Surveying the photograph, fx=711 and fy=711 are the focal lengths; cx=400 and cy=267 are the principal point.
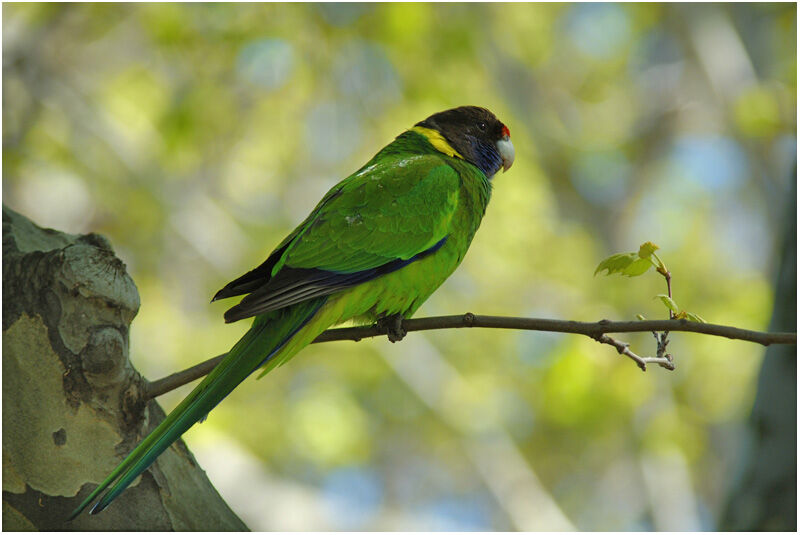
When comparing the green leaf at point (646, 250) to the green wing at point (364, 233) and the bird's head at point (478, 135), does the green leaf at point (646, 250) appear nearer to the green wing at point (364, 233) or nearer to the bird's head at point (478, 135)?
the green wing at point (364, 233)

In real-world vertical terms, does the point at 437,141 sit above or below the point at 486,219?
below

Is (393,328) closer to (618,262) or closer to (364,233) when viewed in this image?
(364,233)

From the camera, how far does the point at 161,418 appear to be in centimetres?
198

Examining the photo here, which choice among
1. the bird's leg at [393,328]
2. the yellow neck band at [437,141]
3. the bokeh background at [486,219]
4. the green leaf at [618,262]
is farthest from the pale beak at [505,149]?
the bokeh background at [486,219]

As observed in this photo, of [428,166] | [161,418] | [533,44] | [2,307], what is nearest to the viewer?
[2,307]

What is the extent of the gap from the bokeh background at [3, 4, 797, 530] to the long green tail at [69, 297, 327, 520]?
4.07 metres

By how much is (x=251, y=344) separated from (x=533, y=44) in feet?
25.7

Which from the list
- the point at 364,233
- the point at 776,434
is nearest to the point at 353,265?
the point at 364,233

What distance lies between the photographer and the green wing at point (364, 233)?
2.29 metres

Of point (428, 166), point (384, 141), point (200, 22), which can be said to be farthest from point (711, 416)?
point (200, 22)

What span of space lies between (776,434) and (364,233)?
2.33 m

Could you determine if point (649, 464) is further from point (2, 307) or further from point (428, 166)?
point (2, 307)

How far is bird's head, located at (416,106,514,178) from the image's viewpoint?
342 cm

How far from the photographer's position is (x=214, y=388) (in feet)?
6.23
